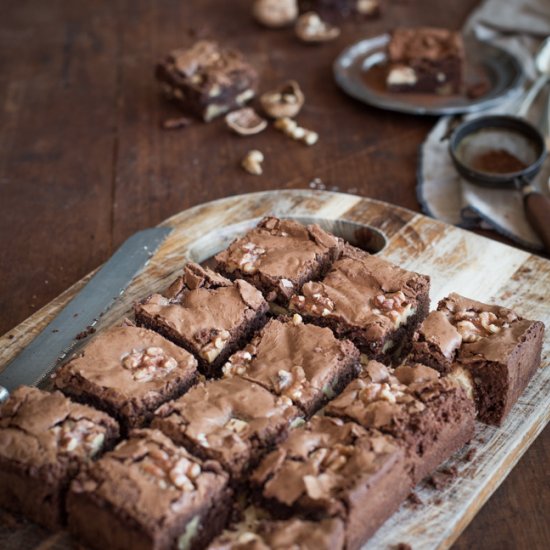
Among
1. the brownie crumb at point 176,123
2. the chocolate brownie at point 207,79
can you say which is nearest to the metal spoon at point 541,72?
the chocolate brownie at point 207,79

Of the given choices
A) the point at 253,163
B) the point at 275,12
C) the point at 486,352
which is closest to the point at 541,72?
the point at 275,12

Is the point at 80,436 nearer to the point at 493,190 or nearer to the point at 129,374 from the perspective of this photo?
the point at 129,374

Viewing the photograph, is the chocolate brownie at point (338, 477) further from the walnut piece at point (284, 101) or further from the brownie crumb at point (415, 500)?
the walnut piece at point (284, 101)

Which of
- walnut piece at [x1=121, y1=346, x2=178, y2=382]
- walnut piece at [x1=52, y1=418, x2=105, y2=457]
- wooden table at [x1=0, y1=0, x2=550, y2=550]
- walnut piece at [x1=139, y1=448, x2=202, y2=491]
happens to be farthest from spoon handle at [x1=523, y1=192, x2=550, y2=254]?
walnut piece at [x1=52, y1=418, x2=105, y2=457]

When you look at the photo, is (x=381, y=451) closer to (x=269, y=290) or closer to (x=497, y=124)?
(x=269, y=290)

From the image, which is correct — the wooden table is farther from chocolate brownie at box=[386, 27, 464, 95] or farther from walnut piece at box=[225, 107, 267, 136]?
chocolate brownie at box=[386, 27, 464, 95]
